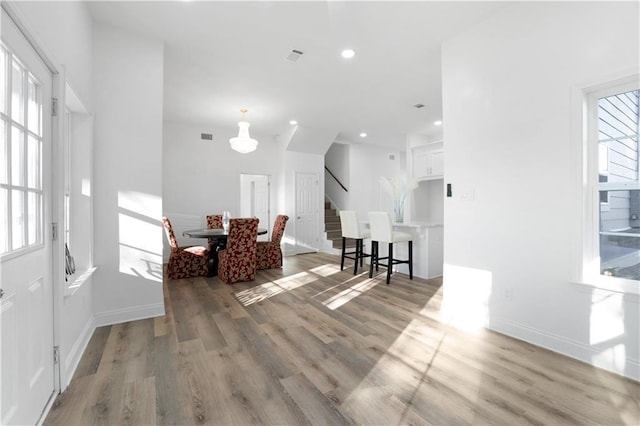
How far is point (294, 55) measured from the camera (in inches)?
141

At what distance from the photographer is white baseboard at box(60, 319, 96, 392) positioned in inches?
76.6

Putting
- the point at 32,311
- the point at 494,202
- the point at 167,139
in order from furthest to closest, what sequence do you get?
the point at 167,139, the point at 494,202, the point at 32,311

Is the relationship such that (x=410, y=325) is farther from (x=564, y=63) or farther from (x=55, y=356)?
(x=55, y=356)

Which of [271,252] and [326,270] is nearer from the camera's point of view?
[326,270]

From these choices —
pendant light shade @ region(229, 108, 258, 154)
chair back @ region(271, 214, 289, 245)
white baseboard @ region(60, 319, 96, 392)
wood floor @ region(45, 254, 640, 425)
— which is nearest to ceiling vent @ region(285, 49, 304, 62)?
pendant light shade @ region(229, 108, 258, 154)

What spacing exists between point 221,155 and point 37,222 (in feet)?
17.5

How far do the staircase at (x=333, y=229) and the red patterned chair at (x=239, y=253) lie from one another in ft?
10.5

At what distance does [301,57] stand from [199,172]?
3.91 meters

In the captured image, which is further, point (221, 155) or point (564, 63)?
point (221, 155)

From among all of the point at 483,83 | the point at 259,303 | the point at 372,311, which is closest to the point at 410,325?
the point at 372,311

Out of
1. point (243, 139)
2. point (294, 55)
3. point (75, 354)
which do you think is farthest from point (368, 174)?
point (75, 354)

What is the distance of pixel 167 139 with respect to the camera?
625 cm

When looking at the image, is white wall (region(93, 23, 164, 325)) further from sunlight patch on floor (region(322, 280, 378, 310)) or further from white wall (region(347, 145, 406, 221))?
white wall (region(347, 145, 406, 221))

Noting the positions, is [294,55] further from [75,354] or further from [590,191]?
[75,354]
